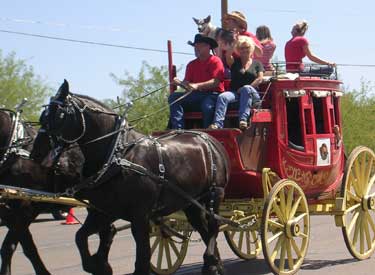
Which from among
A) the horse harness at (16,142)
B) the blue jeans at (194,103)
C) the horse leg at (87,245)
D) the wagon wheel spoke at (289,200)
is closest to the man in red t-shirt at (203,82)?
the blue jeans at (194,103)

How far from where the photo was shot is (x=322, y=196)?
10664mm

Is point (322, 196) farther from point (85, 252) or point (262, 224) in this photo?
point (85, 252)

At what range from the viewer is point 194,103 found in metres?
9.74

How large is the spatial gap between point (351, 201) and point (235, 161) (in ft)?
6.86

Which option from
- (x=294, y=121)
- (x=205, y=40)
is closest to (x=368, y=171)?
(x=294, y=121)

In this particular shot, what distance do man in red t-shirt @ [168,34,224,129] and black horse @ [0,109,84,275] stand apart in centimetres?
176

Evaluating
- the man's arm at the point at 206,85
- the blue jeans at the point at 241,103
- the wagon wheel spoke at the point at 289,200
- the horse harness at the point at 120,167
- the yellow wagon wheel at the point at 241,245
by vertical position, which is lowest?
the yellow wagon wheel at the point at 241,245

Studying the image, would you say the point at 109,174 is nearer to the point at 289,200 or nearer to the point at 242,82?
the point at 289,200

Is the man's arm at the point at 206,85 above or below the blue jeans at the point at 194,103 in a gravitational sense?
above

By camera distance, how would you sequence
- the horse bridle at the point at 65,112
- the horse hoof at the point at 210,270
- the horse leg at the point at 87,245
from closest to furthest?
the horse bridle at the point at 65,112 → the horse leg at the point at 87,245 → the horse hoof at the point at 210,270

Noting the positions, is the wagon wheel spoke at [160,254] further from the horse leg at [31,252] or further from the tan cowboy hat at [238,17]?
the tan cowboy hat at [238,17]

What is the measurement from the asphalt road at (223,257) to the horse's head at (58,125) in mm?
2927

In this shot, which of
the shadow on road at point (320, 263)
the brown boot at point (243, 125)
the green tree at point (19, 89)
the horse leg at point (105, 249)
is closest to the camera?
the horse leg at point (105, 249)

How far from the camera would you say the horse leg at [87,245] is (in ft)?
26.0
